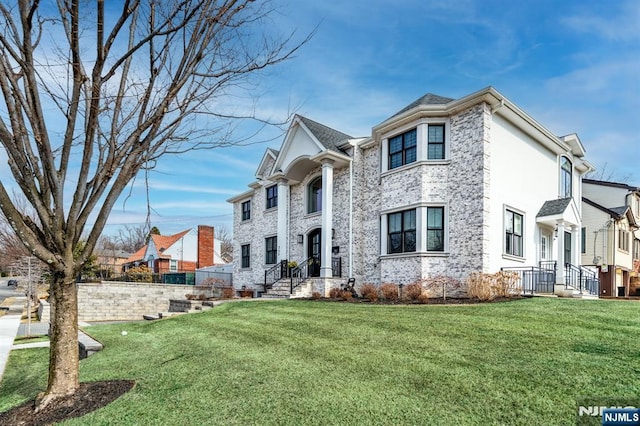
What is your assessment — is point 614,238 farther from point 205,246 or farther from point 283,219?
point 205,246

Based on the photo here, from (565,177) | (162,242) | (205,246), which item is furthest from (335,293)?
(162,242)

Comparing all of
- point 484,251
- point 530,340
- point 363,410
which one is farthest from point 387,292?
point 363,410

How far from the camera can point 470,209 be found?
43.6 feet

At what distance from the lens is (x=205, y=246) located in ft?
126

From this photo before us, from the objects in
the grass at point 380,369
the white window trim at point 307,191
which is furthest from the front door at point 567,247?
the white window trim at point 307,191

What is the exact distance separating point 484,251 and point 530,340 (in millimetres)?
7167

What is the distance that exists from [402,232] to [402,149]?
10.4ft

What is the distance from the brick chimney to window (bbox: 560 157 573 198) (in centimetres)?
3022

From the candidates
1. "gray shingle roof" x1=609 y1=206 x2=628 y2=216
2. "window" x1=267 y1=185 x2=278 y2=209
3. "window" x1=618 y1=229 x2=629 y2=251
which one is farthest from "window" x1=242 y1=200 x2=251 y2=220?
"window" x1=618 y1=229 x2=629 y2=251

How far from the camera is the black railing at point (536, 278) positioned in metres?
13.9

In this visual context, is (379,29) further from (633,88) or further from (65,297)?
(633,88)

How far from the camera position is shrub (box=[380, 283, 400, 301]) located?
1326 cm

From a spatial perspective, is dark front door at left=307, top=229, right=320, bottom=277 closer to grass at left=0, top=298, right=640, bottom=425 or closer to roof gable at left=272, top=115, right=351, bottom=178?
roof gable at left=272, top=115, right=351, bottom=178

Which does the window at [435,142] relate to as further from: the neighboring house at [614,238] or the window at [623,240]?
the window at [623,240]
